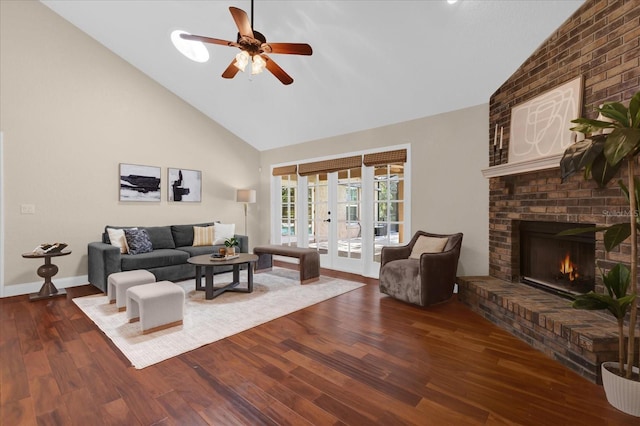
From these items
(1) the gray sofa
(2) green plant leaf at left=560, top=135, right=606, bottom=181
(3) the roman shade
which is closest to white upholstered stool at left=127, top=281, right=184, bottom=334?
(1) the gray sofa

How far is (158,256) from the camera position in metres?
4.21

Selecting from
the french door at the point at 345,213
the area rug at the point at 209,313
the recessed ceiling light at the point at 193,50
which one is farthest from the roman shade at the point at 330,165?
the recessed ceiling light at the point at 193,50

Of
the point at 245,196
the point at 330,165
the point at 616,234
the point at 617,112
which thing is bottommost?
the point at 616,234

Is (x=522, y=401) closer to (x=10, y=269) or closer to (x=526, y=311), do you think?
(x=526, y=311)

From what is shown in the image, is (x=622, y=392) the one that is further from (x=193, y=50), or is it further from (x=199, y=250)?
(x=193, y=50)

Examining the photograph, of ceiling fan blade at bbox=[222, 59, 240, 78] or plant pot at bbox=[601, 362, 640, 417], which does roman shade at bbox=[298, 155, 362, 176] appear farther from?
plant pot at bbox=[601, 362, 640, 417]

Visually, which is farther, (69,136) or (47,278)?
(69,136)

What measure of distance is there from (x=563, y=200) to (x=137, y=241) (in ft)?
17.3

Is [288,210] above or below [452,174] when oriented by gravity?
below

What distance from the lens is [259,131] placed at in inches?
235

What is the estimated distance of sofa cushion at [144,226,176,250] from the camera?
15.7ft

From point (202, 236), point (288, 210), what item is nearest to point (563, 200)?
point (288, 210)

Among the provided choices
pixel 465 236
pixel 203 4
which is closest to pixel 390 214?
pixel 465 236

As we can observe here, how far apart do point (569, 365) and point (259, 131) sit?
562cm
